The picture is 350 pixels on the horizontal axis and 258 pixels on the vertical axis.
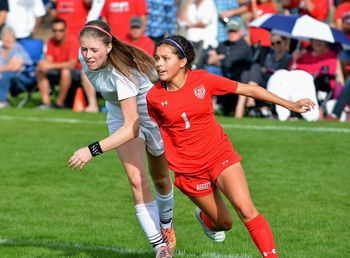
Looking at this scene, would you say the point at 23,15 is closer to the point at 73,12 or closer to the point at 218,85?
the point at 73,12

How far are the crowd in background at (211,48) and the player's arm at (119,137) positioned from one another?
950 cm

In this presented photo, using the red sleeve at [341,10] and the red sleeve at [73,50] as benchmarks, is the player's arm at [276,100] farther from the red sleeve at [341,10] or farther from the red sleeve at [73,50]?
the red sleeve at [73,50]

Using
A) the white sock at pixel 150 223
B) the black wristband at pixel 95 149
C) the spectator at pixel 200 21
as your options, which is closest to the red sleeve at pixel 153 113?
the black wristband at pixel 95 149

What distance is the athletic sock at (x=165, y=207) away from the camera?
812 centimetres

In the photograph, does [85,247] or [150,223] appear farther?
[85,247]

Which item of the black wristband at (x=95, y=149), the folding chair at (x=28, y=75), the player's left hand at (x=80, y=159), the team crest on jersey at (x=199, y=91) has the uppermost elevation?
the team crest on jersey at (x=199, y=91)

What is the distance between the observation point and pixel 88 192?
11.0 m

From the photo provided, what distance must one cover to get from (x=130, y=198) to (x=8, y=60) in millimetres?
9668

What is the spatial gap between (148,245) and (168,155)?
1.50 metres

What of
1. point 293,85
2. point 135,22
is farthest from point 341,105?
point 135,22

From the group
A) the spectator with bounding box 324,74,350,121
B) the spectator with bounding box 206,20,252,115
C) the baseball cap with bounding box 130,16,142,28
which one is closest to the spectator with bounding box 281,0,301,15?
the spectator with bounding box 206,20,252,115

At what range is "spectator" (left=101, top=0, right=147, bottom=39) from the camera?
18.5m

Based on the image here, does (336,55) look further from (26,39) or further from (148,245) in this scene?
(148,245)

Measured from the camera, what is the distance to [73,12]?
1952 centimetres
